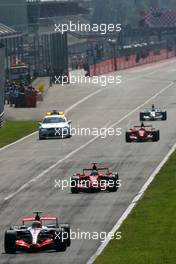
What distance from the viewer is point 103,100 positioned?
10612cm

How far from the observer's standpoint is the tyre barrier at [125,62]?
148712mm

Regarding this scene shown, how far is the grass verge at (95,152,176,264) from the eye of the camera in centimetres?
3281

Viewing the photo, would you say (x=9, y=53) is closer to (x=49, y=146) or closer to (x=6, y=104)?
(x=6, y=104)

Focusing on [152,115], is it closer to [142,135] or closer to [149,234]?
[142,135]

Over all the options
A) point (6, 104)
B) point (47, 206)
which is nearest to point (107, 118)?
point (6, 104)

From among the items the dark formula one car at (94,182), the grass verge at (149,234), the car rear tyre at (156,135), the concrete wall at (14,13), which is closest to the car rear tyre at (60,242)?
the grass verge at (149,234)

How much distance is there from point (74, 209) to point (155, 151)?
20543mm

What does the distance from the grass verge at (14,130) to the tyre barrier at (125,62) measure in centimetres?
5662

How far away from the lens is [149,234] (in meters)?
36.5

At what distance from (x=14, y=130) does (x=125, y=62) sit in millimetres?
85346
